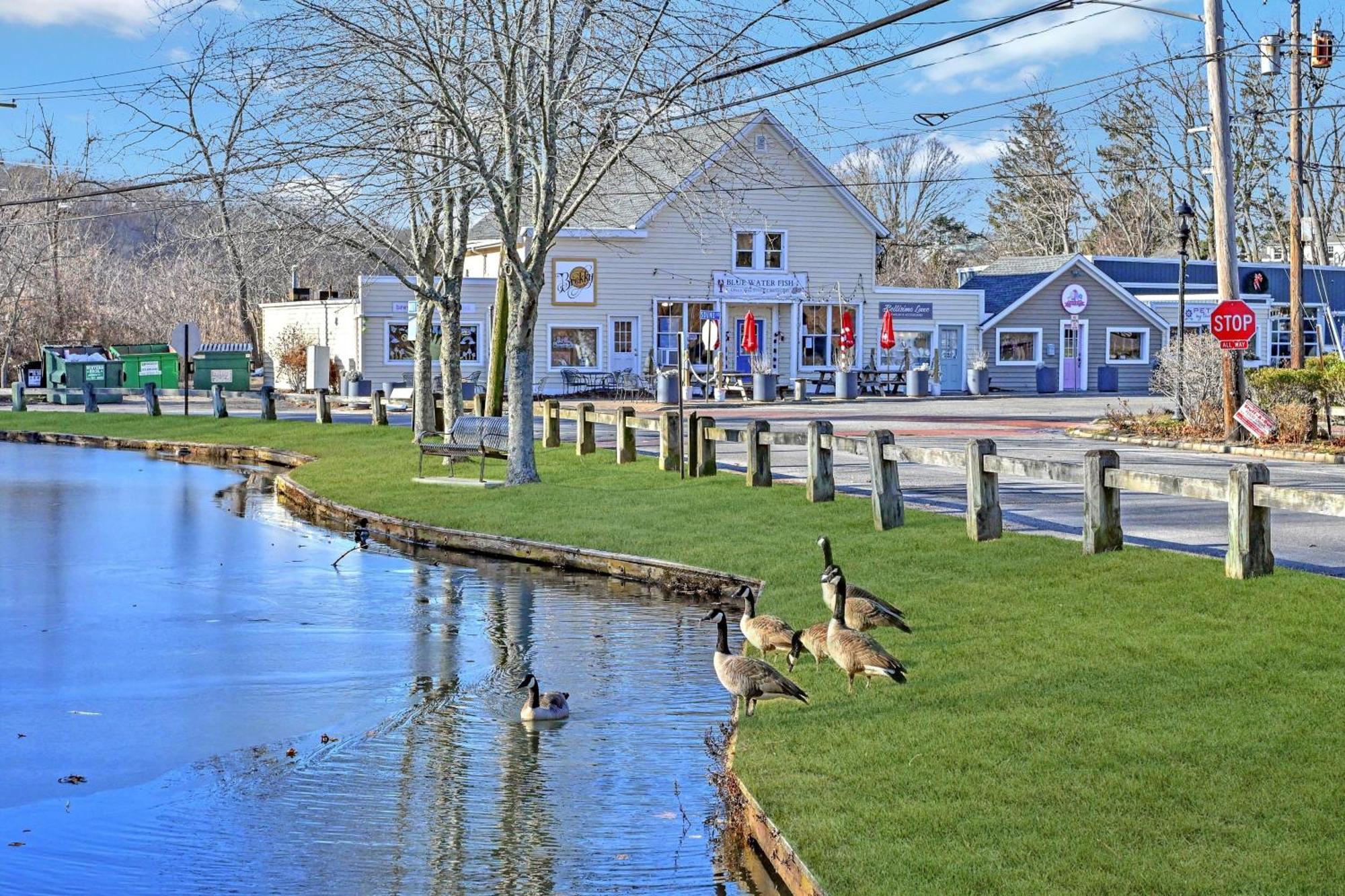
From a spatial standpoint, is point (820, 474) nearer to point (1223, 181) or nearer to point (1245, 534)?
point (1245, 534)

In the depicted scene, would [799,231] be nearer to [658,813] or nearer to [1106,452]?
[1106,452]

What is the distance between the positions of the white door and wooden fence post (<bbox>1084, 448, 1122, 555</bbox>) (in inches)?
1543

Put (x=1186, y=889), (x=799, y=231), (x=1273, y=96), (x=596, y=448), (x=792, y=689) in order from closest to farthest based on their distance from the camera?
1. (x=1186, y=889)
2. (x=792, y=689)
3. (x=596, y=448)
4. (x=799, y=231)
5. (x=1273, y=96)

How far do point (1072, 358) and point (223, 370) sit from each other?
1190 inches

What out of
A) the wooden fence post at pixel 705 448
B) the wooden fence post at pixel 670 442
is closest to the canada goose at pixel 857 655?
the wooden fence post at pixel 705 448

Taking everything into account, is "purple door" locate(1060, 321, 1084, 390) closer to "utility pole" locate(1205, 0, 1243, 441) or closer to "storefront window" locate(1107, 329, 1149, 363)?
"storefront window" locate(1107, 329, 1149, 363)

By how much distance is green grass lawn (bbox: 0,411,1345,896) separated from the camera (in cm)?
645

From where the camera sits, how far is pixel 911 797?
733 centimetres

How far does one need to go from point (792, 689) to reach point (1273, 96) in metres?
59.6

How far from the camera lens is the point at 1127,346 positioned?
59625mm

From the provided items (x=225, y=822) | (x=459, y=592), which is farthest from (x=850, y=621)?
(x=459, y=592)

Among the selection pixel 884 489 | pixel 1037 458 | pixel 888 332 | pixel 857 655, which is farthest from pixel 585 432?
pixel 888 332

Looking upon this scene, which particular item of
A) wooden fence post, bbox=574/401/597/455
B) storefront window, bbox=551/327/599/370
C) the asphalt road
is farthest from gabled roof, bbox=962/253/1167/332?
wooden fence post, bbox=574/401/597/455

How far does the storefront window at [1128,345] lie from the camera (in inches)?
2338
